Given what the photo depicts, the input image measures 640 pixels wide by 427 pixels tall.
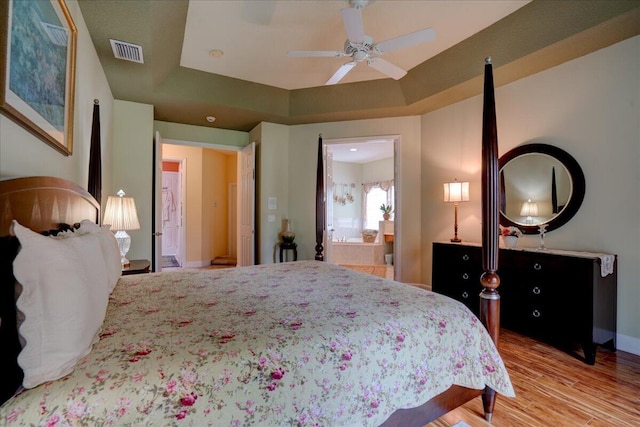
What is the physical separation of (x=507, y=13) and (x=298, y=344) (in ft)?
10.8

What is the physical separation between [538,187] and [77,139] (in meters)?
4.21

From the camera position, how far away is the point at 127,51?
2.66 meters

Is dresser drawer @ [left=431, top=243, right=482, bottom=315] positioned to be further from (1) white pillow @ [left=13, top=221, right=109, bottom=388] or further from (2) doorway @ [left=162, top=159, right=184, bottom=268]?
(2) doorway @ [left=162, top=159, right=184, bottom=268]

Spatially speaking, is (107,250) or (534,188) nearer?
(107,250)

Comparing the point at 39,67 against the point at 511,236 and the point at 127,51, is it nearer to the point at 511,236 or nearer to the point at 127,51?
the point at 127,51

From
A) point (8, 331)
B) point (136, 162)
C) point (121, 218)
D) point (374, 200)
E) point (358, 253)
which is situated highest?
point (136, 162)

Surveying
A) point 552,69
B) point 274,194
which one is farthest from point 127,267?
point 552,69

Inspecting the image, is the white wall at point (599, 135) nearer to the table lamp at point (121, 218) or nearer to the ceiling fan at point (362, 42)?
the ceiling fan at point (362, 42)

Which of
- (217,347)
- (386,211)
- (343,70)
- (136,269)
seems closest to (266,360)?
(217,347)

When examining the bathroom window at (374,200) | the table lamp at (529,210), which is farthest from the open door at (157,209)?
the bathroom window at (374,200)

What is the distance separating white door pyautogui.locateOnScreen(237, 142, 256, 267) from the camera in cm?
470

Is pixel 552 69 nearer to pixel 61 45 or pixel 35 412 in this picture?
pixel 61 45

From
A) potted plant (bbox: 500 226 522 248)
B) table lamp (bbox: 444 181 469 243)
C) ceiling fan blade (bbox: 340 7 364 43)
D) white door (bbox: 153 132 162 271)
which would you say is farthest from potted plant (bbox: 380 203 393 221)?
ceiling fan blade (bbox: 340 7 364 43)

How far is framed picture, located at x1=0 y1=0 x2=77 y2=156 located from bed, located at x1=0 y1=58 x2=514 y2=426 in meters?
0.31
